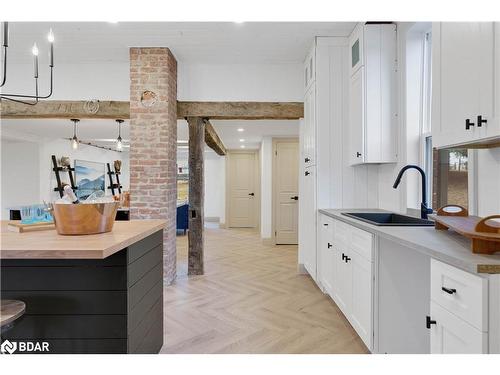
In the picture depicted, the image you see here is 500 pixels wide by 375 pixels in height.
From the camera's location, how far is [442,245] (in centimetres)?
153

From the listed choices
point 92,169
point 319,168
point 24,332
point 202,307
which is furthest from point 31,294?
point 92,169

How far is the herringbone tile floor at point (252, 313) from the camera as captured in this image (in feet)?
8.28

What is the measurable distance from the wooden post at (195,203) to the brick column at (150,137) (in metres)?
0.50

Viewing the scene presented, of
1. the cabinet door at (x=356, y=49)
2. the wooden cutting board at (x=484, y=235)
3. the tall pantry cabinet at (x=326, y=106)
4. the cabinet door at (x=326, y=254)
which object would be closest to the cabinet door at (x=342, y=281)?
the cabinet door at (x=326, y=254)

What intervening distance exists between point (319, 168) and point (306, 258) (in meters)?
1.29

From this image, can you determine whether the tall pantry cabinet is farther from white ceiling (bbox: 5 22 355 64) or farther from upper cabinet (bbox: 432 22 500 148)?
upper cabinet (bbox: 432 22 500 148)

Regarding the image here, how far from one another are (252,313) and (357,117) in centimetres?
219

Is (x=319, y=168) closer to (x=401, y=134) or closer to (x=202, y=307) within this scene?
(x=401, y=134)

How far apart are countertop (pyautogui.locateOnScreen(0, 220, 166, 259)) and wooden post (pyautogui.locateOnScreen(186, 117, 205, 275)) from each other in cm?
263

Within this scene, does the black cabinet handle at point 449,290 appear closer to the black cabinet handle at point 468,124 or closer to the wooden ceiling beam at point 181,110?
the black cabinet handle at point 468,124

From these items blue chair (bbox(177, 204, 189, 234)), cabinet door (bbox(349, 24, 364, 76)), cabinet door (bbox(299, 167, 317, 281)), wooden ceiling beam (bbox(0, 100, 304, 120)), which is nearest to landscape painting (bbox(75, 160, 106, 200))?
blue chair (bbox(177, 204, 189, 234))

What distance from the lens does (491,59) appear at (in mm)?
1590

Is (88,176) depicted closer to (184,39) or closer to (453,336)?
(184,39)

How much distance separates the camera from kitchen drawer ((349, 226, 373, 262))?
7.12ft
